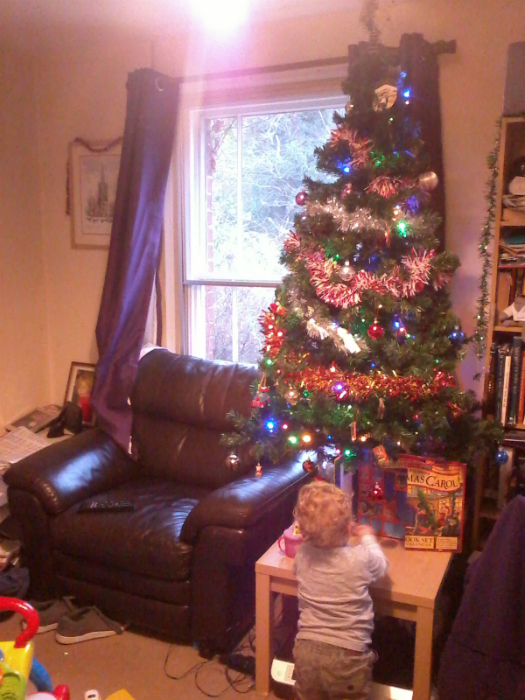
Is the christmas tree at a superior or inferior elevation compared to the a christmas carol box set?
superior

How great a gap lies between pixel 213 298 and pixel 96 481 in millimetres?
1137

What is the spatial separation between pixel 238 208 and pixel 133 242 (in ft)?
1.86

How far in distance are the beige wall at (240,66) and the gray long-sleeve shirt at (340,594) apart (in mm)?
1177

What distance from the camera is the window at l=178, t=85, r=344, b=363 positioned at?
10.1 feet

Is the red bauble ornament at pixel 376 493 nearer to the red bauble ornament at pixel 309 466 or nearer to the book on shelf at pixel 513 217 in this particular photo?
the red bauble ornament at pixel 309 466

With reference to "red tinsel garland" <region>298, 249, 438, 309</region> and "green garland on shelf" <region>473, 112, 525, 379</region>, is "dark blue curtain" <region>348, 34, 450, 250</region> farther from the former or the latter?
"red tinsel garland" <region>298, 249, 438, 309</region>

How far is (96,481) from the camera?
2.85 meters

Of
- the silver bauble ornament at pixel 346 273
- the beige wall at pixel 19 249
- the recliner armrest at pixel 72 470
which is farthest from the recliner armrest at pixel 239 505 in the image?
the beige wall at pixel 19 249

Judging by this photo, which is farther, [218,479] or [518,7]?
[218,479]

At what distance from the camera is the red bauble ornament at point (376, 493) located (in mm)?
2262

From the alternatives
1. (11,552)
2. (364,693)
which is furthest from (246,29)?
(364,693)

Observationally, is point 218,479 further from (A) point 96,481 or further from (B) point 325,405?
(B) point 325,405

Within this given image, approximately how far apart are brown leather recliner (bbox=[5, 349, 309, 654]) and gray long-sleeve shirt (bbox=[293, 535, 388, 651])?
0.40 meters

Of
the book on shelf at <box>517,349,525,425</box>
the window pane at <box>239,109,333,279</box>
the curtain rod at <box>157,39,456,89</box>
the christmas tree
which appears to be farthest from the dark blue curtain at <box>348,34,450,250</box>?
the book on shelf at <box>517,349,525,425</box>
